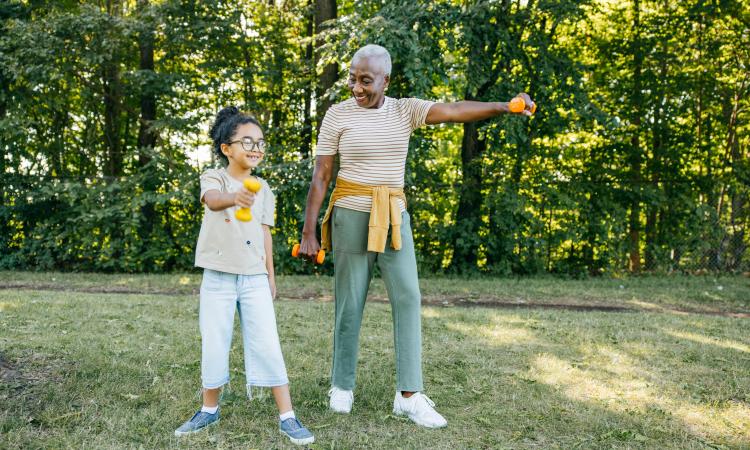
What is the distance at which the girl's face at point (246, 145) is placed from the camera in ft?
10.3

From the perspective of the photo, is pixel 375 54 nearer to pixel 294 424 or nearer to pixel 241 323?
pixel 241 323

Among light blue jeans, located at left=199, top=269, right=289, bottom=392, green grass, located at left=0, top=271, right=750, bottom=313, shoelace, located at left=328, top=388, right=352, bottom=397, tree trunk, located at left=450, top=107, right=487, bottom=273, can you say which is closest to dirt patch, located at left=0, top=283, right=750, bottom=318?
green grass, located at left=0, top=271, right=750, bottom=313

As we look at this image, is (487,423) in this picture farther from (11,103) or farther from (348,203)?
(11,103)

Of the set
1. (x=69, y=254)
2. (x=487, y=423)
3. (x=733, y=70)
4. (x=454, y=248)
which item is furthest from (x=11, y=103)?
(x=733, y=70)

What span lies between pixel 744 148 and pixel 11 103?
13233 mm

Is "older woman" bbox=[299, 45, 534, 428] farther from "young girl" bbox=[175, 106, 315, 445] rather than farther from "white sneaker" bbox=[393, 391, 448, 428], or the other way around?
"young girl" bbox=[175, 106, 315, 445]

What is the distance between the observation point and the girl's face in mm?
3154

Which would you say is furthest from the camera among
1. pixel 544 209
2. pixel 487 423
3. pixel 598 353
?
pixel 544 209

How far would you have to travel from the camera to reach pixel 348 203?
3.54 meters

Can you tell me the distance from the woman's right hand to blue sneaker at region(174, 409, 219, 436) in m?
0.94

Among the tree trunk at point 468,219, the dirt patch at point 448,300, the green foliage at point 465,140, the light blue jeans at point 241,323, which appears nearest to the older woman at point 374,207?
the light blue jeans at point 241,323

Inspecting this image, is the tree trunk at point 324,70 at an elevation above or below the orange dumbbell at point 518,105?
above

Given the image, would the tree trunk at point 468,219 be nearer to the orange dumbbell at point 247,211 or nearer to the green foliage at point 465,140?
the green foliage at point 465,140

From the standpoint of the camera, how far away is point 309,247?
3.56 m
